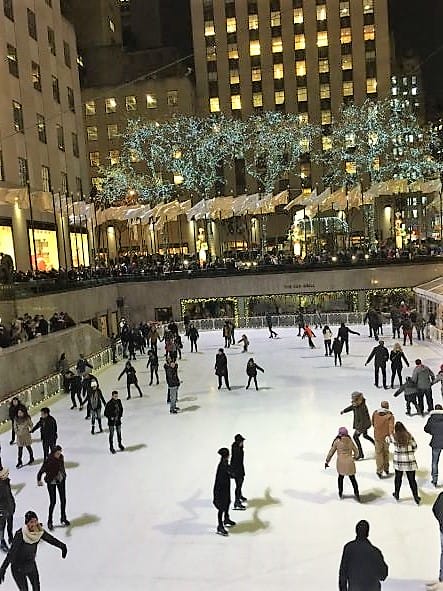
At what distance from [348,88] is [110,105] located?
25991 millimetres

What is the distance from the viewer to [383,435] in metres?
9.64

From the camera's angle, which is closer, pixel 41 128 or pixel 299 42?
pixel 41 128

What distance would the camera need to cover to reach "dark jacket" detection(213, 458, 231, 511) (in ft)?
26.4

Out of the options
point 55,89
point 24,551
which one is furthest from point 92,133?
point 24,551

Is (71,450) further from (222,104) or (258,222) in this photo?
(222,104)

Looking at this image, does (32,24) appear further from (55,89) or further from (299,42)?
(299,42)

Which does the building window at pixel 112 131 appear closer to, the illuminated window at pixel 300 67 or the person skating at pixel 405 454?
the illuminated window at pixel 300 67

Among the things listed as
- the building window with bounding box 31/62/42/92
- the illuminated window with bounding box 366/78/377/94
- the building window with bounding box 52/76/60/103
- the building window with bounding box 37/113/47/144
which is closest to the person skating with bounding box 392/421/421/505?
the building window with bounding box 37/113/47/144

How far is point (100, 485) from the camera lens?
10430 mm

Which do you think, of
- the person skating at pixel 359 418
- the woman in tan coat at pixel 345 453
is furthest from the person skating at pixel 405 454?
the person skating at pixel 359 418

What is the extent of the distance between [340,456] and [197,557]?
2.60 m

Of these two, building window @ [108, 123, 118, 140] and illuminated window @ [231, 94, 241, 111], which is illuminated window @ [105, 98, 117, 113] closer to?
building window @ [108, 123, 118, 140]

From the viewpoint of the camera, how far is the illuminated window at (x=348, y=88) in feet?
216

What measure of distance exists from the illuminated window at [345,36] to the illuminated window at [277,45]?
6.72 m
